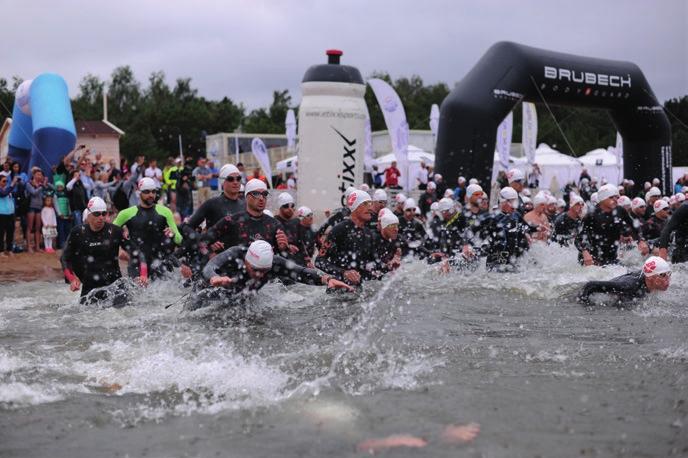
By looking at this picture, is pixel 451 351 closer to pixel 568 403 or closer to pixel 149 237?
pixel 568 403

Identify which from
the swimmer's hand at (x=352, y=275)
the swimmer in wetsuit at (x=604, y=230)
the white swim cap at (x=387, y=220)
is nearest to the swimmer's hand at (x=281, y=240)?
the swimmer's hand at (x=352, y=275)

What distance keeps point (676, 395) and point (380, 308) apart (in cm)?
357

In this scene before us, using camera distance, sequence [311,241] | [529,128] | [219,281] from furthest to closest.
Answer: [529,128], [311,241], [219,281]

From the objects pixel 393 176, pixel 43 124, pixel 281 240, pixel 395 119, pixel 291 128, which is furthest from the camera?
pixel 291 128

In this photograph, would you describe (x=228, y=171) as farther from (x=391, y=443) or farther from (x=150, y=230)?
(x=391, y=443)

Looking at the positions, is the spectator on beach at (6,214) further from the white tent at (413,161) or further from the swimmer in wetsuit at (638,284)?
the white tent at (413,161)

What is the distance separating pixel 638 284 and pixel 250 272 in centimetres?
394

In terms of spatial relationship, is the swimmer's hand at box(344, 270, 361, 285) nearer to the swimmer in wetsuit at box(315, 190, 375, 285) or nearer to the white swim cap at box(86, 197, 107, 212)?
the swimmer in wetsuit at box(315, 190, 375, 285)

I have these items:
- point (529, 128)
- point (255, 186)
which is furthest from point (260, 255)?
point (529, 128)

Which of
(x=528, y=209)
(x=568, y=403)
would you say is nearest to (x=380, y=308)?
(x=568, y=403)

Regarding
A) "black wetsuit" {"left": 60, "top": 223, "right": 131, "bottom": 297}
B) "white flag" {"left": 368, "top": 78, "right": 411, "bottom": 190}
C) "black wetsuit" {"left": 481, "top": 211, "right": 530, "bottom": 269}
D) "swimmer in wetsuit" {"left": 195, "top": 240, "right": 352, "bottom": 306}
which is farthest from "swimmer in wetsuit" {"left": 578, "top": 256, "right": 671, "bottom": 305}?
"white flag" {"left": 368, "top": 78, "right": 411, "bottom": 190}

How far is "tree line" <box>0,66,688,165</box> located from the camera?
6494cm

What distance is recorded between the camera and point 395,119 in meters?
22.0

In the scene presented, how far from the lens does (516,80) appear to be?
18.0 meters
